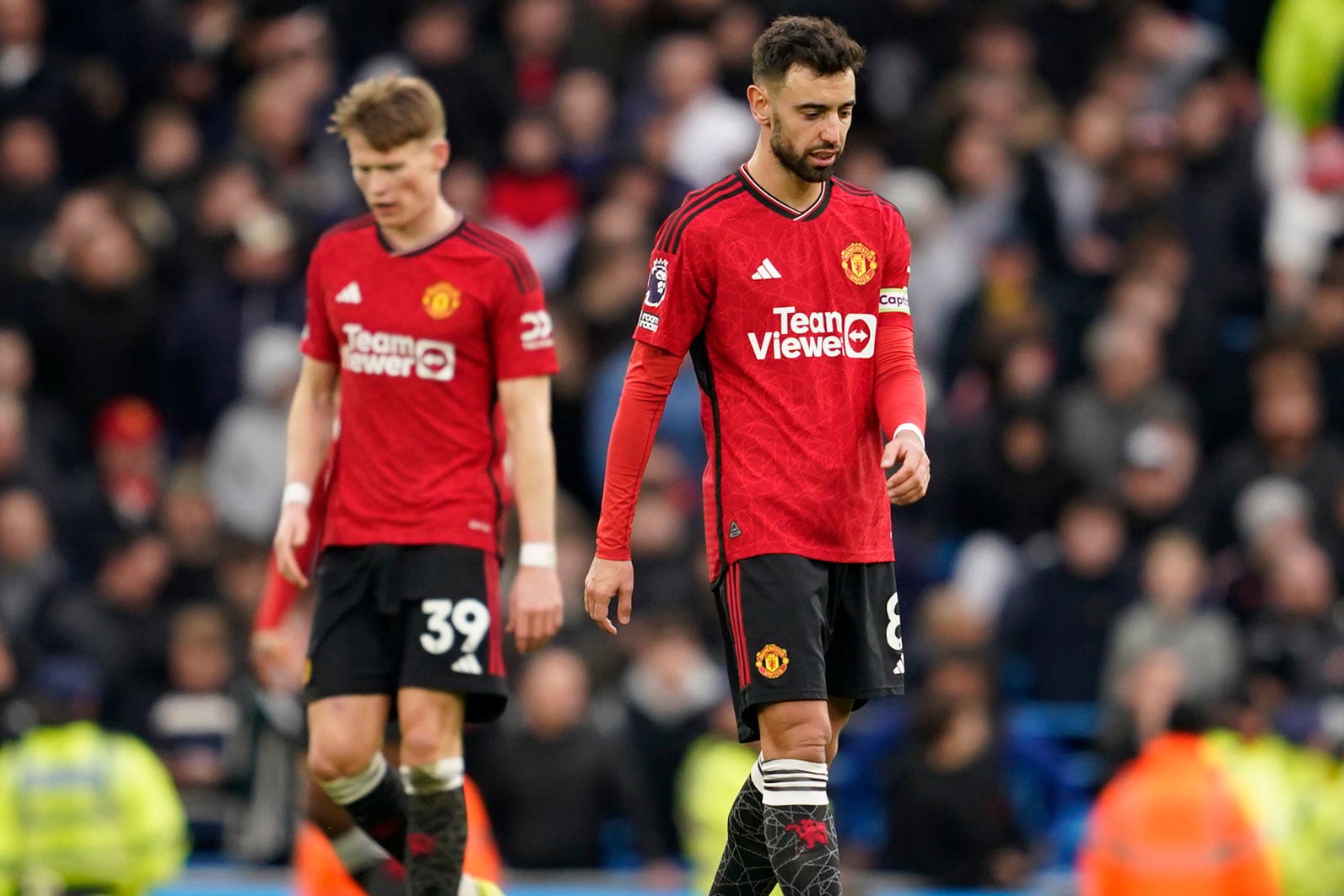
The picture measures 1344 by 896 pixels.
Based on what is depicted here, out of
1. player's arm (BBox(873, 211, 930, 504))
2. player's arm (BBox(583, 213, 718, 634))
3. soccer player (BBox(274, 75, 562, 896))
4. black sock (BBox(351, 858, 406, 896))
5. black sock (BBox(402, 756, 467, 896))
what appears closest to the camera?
player's arm (BBox(873, 211, 930, 504))

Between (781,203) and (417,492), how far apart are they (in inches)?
68.6

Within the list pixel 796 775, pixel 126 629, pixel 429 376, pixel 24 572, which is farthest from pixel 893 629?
pixel 24 572

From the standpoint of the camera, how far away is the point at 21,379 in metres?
15.2

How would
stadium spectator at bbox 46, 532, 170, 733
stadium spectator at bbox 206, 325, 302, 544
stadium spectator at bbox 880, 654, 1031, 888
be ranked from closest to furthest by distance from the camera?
1. stadium spectator at bbox 880, 654, 1031, 888
2. stadium spectator at bbox 46, 532, 170, 733
3. stadium spectator at bbox 206, 325, 302, 544

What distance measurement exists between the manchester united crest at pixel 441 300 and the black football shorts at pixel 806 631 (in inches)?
59.4

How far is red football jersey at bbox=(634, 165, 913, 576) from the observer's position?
22.8 ft

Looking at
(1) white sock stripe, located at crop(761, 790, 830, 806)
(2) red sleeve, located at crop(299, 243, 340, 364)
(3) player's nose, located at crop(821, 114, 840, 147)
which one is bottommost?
(1) white sock stripe, located at crop(761, 790, 830, 806)

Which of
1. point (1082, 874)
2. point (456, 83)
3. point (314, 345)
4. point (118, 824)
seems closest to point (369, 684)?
point (314, 345)

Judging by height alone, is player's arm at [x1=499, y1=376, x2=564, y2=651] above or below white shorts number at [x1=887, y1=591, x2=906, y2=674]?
above

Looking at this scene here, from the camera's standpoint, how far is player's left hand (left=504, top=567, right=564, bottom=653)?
7785mm

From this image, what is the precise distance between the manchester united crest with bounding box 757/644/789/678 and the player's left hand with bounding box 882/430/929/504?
0.57 m

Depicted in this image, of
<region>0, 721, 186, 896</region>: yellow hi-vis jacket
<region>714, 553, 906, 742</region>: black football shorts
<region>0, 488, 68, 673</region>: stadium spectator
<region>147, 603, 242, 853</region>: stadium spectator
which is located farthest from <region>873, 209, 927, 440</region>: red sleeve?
<region>0, 488, 68, 673</region>: stadium spectator

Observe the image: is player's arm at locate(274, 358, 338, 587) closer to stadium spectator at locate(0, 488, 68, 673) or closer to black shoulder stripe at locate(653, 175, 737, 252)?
black shoulder stripe at locate(653, 175, 737, 252)

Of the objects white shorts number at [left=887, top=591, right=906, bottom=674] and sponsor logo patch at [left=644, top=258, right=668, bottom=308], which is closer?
sponsor logo patch at [left=644, top=258, right=668, bottom=308]
